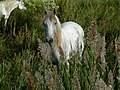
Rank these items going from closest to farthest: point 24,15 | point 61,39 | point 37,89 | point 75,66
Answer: point 37,89 < point 75,66 < point 61,39 < point 24,15

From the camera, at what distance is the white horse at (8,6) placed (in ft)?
19.1

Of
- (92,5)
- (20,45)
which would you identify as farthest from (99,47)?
(92,5)

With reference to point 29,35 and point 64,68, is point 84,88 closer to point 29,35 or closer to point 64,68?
point 64,68

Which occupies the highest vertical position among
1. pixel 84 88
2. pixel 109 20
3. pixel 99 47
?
pixel 109 20

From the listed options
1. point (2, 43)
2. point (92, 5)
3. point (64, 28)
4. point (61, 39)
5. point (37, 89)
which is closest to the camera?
point (37, 89)

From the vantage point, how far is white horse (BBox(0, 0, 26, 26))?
19.1ft


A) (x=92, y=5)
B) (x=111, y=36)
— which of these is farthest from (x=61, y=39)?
(x=92, y=5)

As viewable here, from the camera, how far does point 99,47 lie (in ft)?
6.97

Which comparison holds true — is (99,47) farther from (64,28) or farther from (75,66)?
(64,28)

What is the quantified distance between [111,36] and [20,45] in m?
1.31

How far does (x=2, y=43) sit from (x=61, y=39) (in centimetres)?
113

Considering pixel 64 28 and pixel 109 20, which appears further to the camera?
pixel 109 20

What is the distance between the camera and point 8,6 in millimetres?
5906

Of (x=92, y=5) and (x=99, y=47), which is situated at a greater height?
(x=92, y=5)
